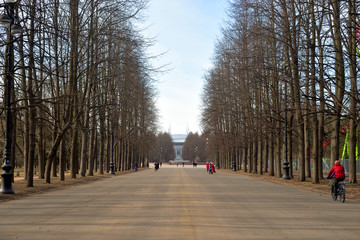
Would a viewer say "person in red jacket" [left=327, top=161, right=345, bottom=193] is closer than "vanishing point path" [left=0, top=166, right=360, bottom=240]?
No

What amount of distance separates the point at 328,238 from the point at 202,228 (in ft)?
8.76

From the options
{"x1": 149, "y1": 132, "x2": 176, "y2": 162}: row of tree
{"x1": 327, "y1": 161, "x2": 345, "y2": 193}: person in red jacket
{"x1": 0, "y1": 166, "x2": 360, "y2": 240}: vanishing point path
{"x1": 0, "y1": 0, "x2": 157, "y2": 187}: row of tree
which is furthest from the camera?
{"x1": 149, "y1": 132, "x2": 176, "y2": 162}: row of tree

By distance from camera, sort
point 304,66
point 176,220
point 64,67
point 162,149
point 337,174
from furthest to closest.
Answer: point 162,149, point 64,67, point 304,66, point 337,174, point 176,220

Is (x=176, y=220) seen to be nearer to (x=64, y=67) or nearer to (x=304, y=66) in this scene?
(x=304, y=66)

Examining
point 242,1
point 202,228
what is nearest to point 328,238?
point 202,228

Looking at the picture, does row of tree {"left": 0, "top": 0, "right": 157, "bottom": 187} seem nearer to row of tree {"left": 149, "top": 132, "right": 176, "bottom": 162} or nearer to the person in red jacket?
the person in red jacket

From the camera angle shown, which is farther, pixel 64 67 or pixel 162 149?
pixel 162 149

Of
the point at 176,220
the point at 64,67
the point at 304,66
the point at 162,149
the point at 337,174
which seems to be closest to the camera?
the point at 176,220

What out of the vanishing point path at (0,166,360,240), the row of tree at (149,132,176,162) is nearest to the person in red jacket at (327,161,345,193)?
the vanishing point path at (0,166,360,240)

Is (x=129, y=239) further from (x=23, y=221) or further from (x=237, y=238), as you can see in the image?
(x=23, y=221)

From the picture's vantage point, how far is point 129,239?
28.9ft

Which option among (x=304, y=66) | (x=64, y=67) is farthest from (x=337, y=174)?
(x=64, y=67)

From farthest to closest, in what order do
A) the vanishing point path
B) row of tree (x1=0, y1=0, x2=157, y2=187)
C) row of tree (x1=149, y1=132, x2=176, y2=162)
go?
row of tree (x1=149, y1=132, x2=176, y2=162), row of tree (x1=0, y1=0, x2=157, y2=187), the vanishing point path

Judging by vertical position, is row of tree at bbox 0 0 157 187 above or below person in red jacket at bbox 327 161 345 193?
above
